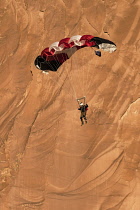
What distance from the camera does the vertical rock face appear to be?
10.6 meters

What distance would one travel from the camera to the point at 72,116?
11.2 metres

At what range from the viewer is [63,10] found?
1195 centimetres

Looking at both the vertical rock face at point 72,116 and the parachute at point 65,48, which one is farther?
the vertical rock face at point 72,116

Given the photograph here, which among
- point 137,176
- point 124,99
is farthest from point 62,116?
point 137,176

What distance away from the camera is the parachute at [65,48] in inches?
386

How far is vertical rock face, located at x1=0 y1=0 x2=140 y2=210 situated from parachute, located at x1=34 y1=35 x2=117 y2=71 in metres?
0.50

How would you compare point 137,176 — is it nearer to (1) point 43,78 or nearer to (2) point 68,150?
(2) point 68,150

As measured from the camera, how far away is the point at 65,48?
10227 millimetres

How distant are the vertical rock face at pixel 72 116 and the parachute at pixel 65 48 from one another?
1.64 ft

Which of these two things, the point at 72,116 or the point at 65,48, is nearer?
the point at 65,48

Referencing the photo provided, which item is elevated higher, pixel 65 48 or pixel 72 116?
pixel 65 48

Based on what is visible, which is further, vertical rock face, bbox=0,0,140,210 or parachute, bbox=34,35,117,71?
vertical rock face, bbox=0,0,140,210

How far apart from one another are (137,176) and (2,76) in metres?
5.30

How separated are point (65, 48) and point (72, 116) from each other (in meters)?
2.11
